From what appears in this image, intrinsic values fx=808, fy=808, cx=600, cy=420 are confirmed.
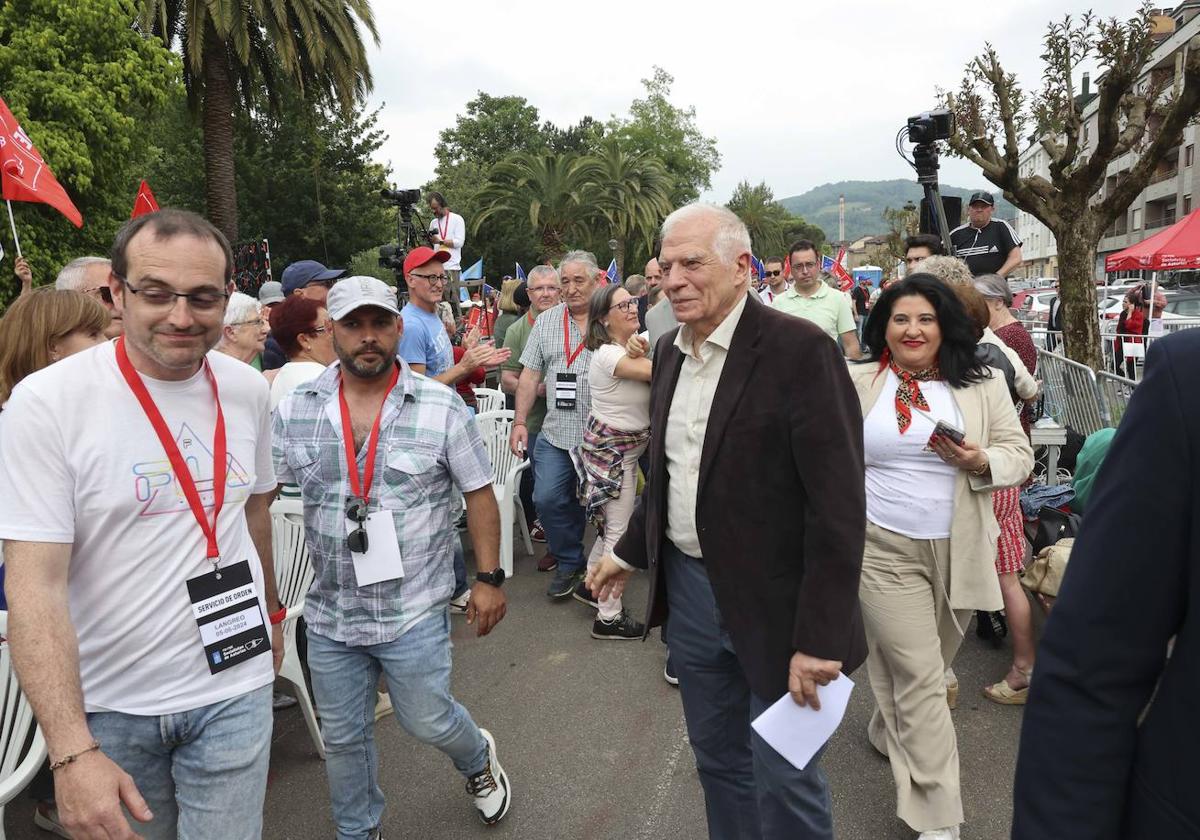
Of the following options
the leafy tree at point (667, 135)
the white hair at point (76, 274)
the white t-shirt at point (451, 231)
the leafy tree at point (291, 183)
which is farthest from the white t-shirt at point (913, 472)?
the leafy tree at point (667, 135)

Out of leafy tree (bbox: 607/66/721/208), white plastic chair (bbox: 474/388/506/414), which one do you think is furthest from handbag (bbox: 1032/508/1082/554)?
leafy tree (bbox: 607/66/721/208)

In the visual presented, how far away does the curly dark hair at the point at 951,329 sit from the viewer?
3.02 m

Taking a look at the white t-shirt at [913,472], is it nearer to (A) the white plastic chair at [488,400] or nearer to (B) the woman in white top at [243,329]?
(B) the woman in white top at [243,329]

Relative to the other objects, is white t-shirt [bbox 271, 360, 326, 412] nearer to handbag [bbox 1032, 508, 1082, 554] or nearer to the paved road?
the paved road

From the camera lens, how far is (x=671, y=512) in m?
2.46

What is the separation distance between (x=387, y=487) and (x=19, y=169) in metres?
5.48

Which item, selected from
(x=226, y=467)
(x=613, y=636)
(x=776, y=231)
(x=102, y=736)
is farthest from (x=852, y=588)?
(x=776, y=231)

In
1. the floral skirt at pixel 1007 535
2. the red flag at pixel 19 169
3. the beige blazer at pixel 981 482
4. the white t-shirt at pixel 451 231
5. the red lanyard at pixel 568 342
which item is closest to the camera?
the beige blazer at pixel 981 482

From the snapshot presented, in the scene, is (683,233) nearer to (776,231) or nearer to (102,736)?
(102,736)

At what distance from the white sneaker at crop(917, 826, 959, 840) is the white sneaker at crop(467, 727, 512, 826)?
4.90 feet

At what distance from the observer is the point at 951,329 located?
302 cm

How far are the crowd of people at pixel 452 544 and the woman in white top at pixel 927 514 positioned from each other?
0.04 ft

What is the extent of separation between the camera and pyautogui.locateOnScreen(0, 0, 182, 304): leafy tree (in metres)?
13.5

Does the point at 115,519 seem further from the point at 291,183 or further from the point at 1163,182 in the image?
the point at 1163,182
